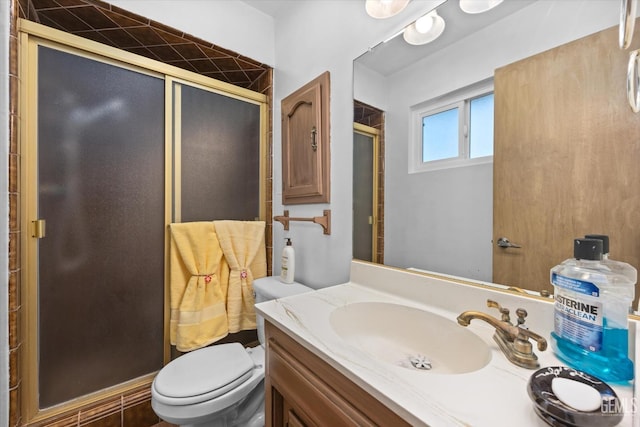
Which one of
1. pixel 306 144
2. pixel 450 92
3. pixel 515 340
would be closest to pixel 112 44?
pixel 306 144

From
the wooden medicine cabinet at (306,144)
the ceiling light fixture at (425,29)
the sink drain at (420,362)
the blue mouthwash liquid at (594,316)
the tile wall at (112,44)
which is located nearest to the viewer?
the blue mouthwash liquid at (594,316)

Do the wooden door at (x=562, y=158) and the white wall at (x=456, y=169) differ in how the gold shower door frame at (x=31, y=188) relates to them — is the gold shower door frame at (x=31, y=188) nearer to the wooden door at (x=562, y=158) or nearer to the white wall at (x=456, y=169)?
the white wall at (x=456, y=169)

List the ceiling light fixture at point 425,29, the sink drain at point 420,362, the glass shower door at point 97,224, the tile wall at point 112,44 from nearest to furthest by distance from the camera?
the sink drain at point 420,362 → the ceiling light fixture at point 425,29 → the tile wall at point 112,44 → the glass shower door at point 97,224

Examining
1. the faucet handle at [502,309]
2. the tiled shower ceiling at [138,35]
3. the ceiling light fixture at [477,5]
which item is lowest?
the faucet handle at [502,309]

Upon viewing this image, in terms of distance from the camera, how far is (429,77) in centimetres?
96

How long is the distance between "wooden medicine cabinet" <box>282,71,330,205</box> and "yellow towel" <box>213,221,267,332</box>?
0.28 metres

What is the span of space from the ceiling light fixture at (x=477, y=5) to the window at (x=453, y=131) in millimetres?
241

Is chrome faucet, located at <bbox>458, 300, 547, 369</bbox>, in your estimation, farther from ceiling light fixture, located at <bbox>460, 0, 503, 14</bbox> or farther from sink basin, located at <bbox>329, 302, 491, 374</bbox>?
ceiling light fixture, located at <bbox>460, 0, 503, 14</bbox>

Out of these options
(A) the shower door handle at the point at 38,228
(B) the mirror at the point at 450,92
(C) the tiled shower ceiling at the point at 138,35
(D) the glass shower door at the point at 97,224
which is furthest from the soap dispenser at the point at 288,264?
(C) the tiled shower ceiling at the point at 138,35

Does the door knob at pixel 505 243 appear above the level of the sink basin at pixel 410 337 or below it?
above

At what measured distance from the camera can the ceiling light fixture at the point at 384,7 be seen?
3.38ft

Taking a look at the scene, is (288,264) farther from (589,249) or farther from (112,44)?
(112,44)

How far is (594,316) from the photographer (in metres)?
0.51

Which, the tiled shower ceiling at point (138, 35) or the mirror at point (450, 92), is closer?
the mirror at point (450, 92)
